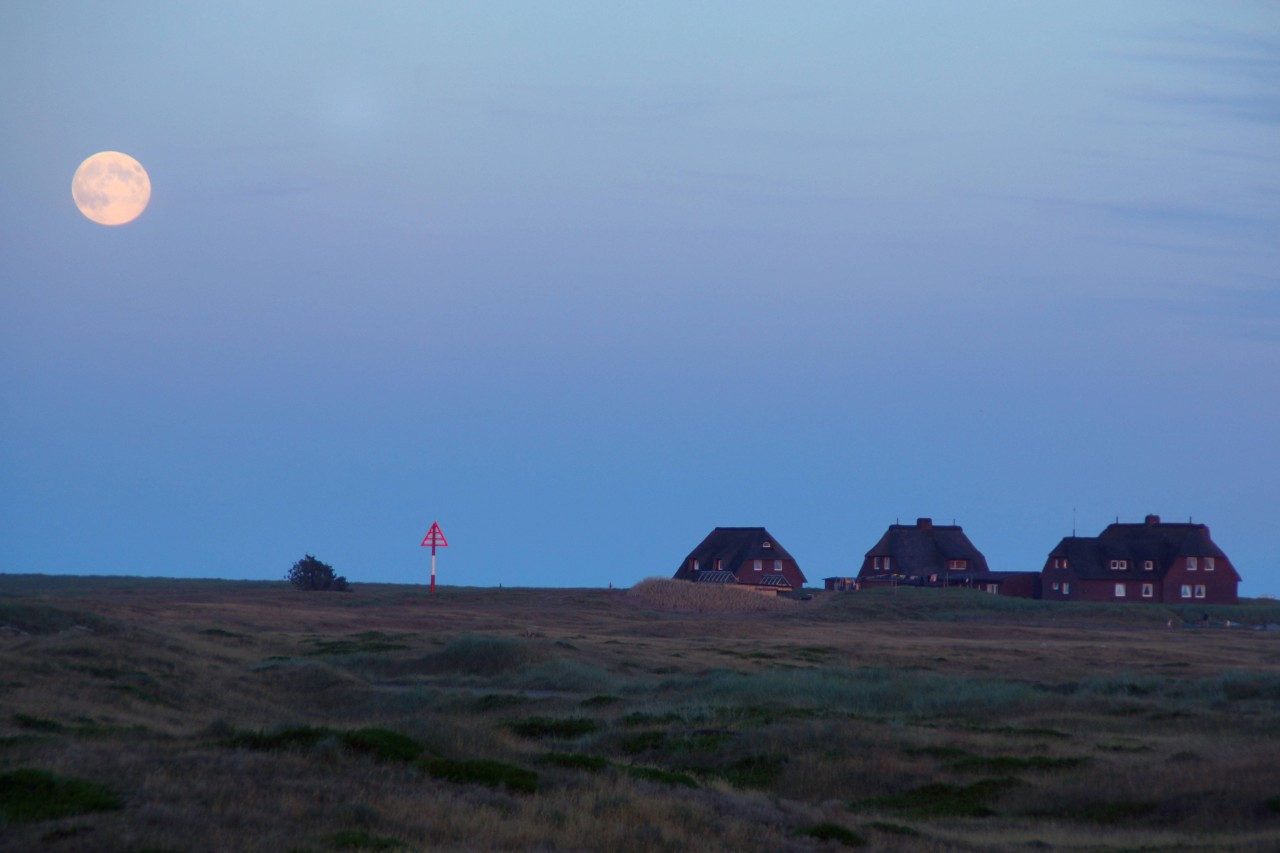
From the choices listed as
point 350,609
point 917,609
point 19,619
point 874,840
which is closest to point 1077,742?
point 874,840

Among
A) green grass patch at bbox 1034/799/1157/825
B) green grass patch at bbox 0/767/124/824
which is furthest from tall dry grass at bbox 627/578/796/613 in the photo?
green grass patch at bbox 0/767/124/824

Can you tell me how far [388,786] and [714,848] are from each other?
3909 mm

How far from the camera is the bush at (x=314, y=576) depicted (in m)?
73.9

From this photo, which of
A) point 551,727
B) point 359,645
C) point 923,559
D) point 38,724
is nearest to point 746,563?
point 923,559

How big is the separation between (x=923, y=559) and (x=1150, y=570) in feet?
52.2

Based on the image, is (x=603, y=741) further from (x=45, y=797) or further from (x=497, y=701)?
(x=45, y=797)

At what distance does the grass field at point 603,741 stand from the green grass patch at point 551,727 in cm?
10

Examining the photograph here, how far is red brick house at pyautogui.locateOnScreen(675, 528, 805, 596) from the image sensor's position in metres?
86.8

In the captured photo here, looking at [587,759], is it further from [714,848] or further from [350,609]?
[350,609]

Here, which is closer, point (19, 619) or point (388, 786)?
point (388, 786)

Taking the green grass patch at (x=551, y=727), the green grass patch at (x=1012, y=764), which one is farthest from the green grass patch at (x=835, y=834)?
the green grass patch at (x=551, y=727)

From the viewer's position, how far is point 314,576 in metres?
74.1

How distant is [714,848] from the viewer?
12.2m

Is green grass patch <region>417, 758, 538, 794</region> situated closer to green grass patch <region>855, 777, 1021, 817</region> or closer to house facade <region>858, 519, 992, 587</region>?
green grass patch <region>855, 777, 1021, 817</region>
